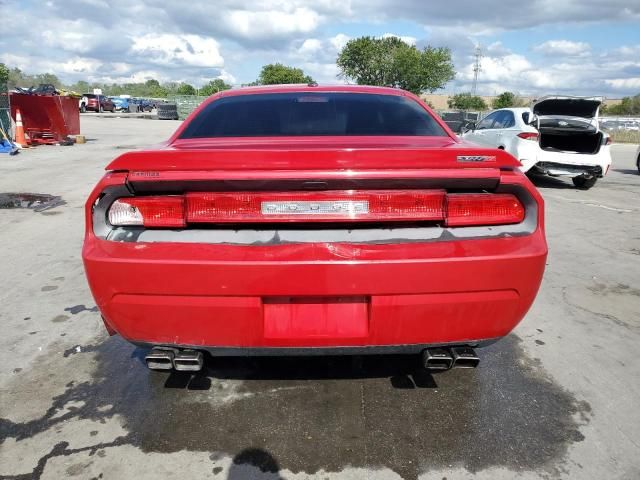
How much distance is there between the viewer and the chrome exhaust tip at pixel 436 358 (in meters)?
2.25

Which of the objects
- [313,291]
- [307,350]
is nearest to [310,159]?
[313,291]

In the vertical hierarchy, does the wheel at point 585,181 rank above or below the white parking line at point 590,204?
above

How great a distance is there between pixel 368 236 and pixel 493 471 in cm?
115

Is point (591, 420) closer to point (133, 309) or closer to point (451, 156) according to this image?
point (451, 156)

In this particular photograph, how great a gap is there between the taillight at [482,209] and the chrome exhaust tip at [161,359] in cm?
137

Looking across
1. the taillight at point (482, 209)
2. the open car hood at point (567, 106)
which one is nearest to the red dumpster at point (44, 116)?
the open car hood at point (567, 106)

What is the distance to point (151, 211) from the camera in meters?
2.09

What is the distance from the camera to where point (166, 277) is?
202cm

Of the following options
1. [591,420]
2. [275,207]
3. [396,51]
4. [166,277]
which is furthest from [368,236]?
[396,51]

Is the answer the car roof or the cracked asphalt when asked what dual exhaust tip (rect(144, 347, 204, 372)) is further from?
the car roof

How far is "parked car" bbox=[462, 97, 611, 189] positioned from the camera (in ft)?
30.5

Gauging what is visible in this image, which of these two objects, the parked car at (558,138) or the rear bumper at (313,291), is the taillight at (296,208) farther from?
the parked car at (558,138)

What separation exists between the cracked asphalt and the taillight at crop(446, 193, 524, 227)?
103cm

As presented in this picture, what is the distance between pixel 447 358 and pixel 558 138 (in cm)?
943
